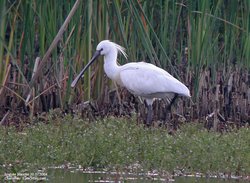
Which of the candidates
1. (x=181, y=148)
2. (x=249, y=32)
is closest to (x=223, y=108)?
(x=249, y=32)

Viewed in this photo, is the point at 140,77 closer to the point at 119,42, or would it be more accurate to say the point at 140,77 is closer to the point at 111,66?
the point at 111,66

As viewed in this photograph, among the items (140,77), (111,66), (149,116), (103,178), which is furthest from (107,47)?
(103,178)

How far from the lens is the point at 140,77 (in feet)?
34.7

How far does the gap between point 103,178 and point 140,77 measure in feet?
13.5

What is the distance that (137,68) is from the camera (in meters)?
10.4

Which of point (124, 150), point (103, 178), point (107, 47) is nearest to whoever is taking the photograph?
point (103, 178)

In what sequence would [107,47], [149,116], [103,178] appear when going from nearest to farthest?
[103,178] < [149,116] < [107,47]

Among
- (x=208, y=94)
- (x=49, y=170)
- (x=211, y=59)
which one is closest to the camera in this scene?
(x=49, y=170)

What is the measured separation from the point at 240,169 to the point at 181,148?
0.60 meters

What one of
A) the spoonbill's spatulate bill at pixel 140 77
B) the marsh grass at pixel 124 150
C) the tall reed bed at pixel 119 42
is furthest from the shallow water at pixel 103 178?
the spoonbill's spatulate bill at pixel 140 77

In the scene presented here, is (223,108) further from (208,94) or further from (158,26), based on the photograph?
(158,26)

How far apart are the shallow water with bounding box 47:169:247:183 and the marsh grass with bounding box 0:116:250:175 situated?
0.40 feet

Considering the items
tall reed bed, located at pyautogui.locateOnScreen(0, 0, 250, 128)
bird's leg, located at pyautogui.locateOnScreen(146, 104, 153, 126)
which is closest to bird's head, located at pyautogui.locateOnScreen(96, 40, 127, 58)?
tall reed bed, located at pyautogui.locateOnScreen(0, 0, 250, 128)

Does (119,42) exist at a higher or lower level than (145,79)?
higher
